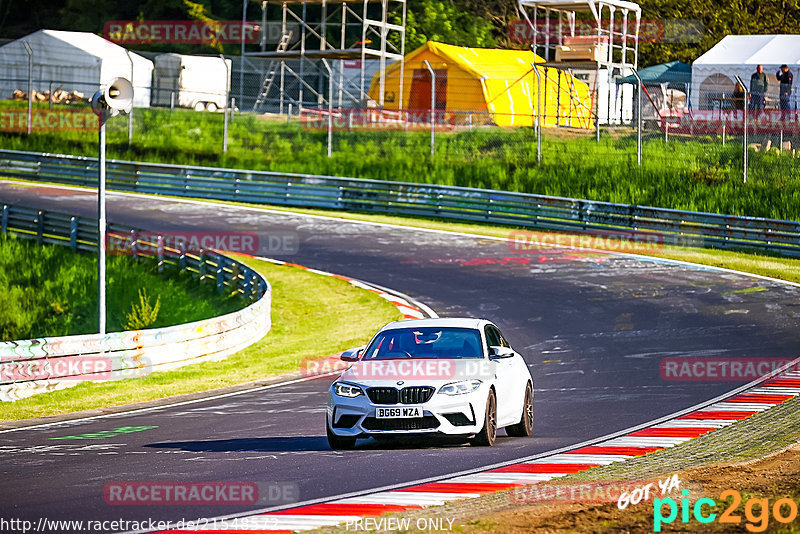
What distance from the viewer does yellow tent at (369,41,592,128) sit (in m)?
45.7

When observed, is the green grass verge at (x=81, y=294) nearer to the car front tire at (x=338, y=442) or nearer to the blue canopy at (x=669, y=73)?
the car front tire at (x=338, y=442)

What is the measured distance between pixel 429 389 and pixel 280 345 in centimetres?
1000

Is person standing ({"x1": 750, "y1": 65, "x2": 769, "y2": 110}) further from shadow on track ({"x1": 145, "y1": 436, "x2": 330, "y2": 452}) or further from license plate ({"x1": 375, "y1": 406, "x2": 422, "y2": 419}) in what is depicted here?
license plate ({"x1": 375, "y1": 406, "x2": 422, "y2": 419})

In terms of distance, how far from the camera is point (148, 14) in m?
71.2

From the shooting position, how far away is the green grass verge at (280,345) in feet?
52.5

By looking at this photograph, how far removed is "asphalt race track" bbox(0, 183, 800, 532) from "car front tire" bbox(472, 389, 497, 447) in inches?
6.7

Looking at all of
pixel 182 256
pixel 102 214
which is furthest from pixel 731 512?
pixel 182 256

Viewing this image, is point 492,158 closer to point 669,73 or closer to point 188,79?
point 669,73

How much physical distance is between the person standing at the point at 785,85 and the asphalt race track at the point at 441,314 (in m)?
12.6

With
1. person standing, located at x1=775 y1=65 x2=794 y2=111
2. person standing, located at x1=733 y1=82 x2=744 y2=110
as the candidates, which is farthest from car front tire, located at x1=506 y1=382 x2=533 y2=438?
person standing, located at x1=775 y1=65 x2=794 y2=111

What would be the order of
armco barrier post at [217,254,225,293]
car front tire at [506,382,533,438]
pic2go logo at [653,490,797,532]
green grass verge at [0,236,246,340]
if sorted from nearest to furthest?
pic2go logo at [653,490,797,532] → car front tire at [506,382,533,438] → green grass verge at [0,236,246,340] → armco barrier post at [217,254,225,293]

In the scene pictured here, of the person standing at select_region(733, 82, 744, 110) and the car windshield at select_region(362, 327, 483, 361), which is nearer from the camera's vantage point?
the car windshield at select_region(362, 327, 483, 361)

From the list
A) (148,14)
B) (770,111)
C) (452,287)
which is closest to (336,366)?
(452,287)

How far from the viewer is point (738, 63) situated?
42.1m
